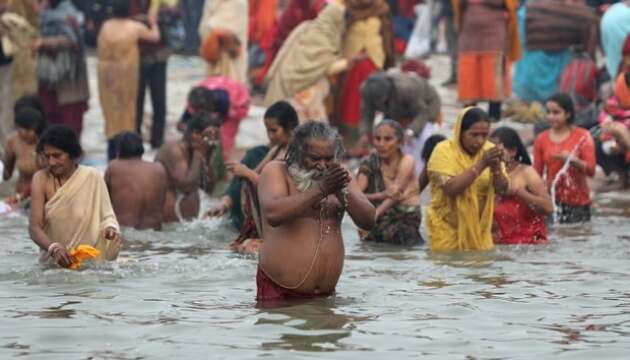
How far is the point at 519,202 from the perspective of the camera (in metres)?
11.8

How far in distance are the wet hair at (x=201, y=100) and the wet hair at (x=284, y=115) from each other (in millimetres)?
4100

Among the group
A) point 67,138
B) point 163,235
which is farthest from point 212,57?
point 67,138

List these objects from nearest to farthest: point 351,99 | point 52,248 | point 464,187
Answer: point 52,248, point 464,187, point 351,99

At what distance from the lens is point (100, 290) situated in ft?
31.8

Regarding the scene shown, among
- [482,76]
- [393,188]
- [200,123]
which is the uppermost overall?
[482,76]

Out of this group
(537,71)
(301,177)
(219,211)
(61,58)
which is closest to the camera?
(301,177)

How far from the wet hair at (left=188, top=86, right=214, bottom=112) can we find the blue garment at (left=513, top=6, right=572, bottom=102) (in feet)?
14.2

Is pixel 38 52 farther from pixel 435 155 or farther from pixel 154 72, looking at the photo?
pixel 435 155

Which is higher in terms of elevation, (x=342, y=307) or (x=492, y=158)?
(x=492, y=158)

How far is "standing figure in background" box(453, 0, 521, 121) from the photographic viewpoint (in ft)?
58.0

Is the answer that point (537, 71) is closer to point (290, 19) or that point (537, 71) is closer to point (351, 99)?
point (351, 99)

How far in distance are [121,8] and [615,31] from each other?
180 inches

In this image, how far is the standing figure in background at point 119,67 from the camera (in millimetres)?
16875

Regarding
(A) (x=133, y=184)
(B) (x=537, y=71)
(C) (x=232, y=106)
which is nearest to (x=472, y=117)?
(A) (x=133, y=184)
